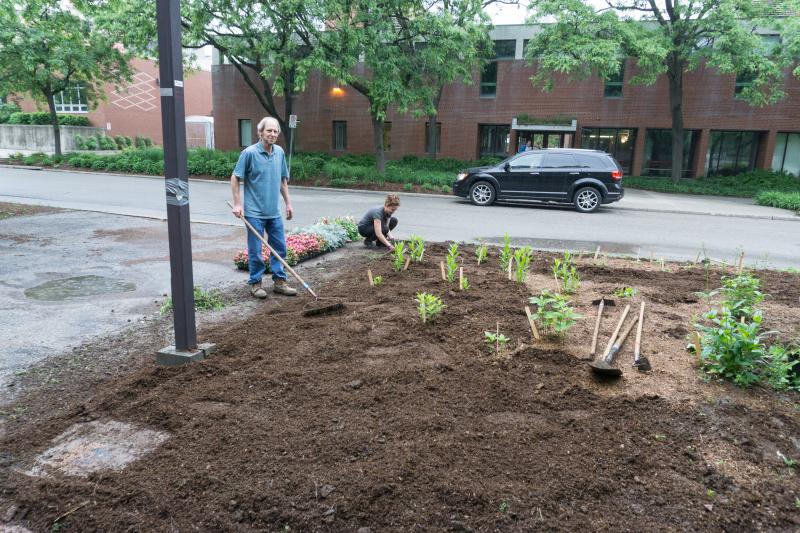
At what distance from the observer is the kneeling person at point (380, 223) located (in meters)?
8.64

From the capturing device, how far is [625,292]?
5.93m

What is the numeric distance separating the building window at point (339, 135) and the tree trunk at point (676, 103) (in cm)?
1693

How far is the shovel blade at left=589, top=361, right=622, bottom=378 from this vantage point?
3898 millimetres

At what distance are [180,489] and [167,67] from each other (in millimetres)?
2772

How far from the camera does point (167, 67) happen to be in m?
3.93

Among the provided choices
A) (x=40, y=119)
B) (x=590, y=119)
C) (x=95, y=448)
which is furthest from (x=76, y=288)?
(x=40, y=119)

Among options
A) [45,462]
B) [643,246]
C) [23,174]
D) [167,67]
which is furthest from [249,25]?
[45,462]

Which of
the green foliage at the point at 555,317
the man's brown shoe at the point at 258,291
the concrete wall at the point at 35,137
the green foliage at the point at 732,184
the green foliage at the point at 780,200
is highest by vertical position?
the concrete wall at the point at 35,137

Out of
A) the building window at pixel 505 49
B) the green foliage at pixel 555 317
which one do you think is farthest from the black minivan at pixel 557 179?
the building window at pixel 505 49

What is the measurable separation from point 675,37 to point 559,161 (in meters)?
9.33

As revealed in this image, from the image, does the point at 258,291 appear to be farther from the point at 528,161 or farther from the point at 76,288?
the point at 528,161

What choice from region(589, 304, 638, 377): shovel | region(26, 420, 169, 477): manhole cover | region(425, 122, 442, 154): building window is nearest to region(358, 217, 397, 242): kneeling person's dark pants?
region(589, 304, 638, 377): shovel

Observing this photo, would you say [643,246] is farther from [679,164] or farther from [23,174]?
[23,174]

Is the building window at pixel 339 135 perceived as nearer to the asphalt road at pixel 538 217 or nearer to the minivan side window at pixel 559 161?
the asphalt road at pixel 538 217
